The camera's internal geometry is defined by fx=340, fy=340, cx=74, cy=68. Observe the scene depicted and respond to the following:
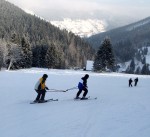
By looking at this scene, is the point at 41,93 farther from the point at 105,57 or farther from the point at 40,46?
the point at 40,46

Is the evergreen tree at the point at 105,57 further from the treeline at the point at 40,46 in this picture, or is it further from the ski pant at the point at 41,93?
the ski pant at the point at 41,93

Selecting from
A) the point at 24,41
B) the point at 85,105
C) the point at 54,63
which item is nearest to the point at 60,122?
the point at 85,105

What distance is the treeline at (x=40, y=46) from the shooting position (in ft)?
269

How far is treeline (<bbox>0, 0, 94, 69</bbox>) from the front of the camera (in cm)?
8198

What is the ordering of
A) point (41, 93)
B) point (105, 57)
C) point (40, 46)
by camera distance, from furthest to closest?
point (40, 46)
point (105, 57)
point (41, 93)

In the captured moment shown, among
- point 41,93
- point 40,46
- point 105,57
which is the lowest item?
point 41,93

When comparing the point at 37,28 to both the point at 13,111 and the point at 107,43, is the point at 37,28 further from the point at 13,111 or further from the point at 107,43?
the point at 13,111

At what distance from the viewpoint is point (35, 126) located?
13547 mm

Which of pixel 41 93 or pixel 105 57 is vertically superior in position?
pixel 105 57

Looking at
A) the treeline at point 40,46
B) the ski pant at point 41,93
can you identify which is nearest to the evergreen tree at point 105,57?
the treeline at point 40,46

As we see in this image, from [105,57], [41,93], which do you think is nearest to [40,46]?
[105,57]

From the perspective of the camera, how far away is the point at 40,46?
10125cm

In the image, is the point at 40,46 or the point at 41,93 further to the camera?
the point at 40,46

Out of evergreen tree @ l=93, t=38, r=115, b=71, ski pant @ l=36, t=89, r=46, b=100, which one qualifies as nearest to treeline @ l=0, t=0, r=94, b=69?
evergreen tree @ l=93, t=38, r=115, b=71
